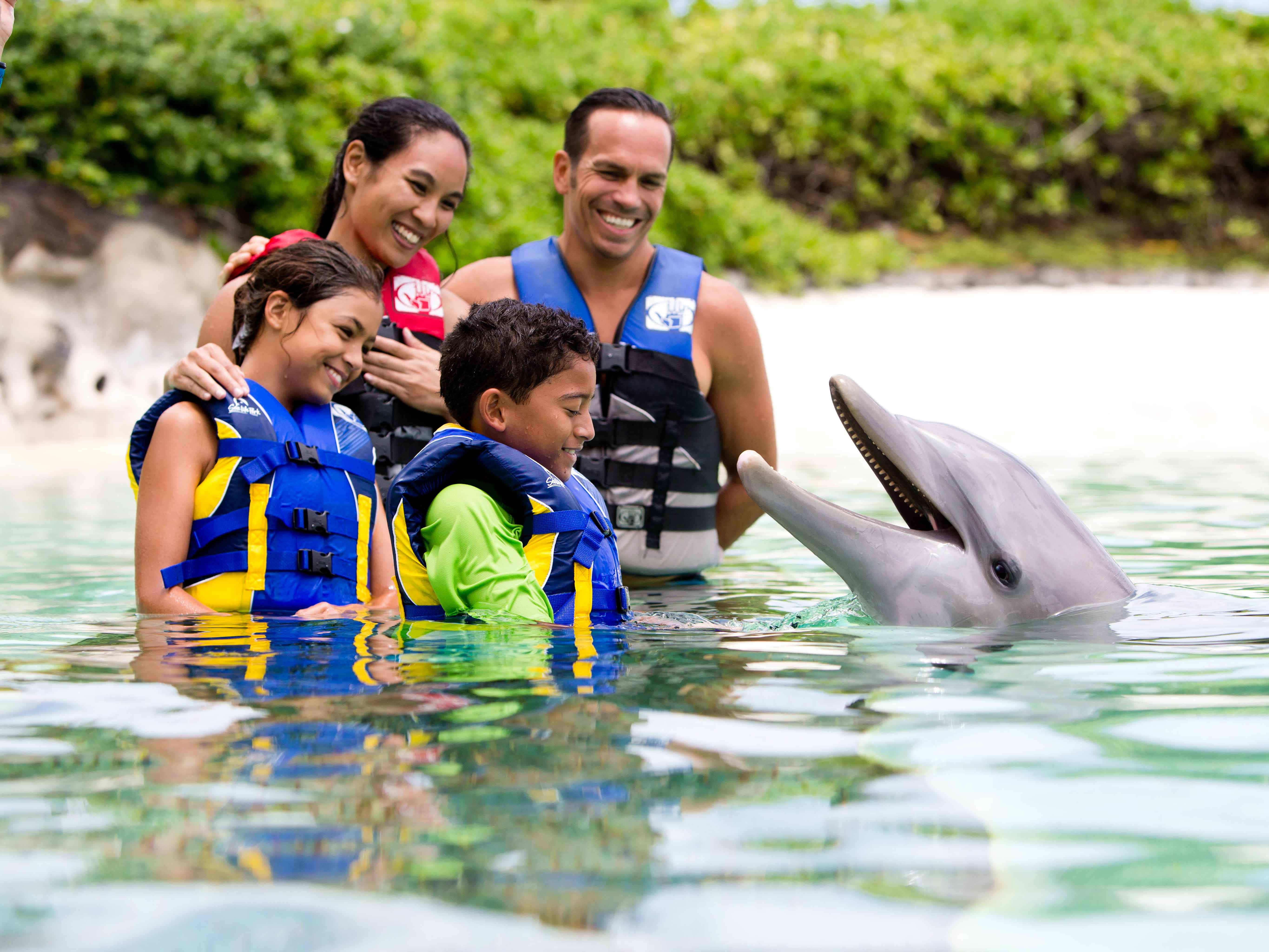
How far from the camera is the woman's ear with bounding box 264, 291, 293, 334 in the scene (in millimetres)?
3824

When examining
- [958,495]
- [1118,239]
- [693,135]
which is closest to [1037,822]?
[958,495]

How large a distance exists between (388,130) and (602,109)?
2.59 ft

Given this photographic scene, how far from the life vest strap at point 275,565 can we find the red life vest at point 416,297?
0.95 metres

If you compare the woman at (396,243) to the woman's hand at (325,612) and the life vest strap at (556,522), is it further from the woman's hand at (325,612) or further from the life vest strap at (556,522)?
the life vest strap at (556,522)

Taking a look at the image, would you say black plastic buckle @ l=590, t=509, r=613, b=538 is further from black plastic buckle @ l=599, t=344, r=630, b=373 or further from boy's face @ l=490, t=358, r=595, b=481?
black plastic buckle @ l=599, t=344, r=630, b=373

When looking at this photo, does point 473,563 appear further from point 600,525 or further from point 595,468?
point 595,468

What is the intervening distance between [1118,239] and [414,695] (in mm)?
18770

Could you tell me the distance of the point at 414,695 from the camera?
110 inches

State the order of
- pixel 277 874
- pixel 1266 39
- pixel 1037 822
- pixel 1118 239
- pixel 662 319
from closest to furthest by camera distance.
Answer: pixel 277 874 < pixel 1037 822 < pixel 662 319 < pixel 1118 239 < pixel 1266 39

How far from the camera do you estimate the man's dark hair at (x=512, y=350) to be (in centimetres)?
346

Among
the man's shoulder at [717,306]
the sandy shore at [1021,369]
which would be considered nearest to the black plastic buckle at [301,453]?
the man's shoulder at [717,306]

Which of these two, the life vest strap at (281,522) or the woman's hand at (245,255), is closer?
the life vest strap at (281,522)

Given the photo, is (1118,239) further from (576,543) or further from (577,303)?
(576,543)

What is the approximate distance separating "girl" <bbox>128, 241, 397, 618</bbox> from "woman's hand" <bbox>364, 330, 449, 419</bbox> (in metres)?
0.41
